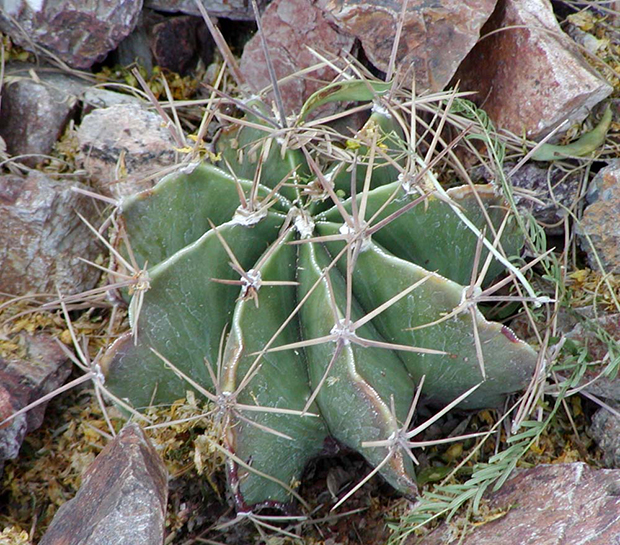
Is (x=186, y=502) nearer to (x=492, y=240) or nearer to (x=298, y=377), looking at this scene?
(x=298, y=377)

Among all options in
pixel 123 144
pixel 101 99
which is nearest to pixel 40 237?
pixel 123 144

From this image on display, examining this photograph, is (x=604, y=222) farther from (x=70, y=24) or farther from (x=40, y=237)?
(x=70, y=24)

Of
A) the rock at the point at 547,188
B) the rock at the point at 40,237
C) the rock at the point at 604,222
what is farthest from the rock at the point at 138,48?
the rock at the point at 604,222

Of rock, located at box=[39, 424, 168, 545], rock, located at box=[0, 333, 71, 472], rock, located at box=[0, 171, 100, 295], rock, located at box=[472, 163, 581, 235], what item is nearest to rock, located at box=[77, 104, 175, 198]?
rock, located at box=[0, 171, 100, 295]

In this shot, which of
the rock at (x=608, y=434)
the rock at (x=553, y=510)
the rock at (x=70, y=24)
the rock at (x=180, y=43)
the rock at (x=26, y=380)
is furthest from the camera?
the rock at (x=180, y=43)

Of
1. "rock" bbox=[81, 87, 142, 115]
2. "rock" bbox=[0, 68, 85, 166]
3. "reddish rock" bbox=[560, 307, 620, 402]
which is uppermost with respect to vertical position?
"reddish rock" bbox=[560, 307, 620, 402]

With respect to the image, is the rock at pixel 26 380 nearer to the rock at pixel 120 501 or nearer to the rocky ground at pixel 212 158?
the rocky ground at pixel 212 158

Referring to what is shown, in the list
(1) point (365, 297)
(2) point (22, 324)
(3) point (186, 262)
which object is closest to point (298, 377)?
(1) point (365, 297)

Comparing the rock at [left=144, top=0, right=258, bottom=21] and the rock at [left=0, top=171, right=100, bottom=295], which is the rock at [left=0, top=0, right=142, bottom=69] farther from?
the rock at [left=0, top=171, right=100, bottom=295]
